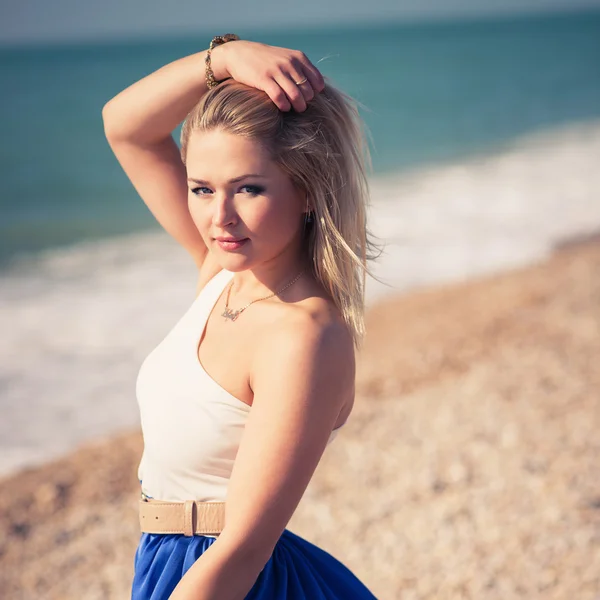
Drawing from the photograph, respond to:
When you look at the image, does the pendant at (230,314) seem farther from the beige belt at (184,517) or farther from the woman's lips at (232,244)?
the beige belt at (184,517)

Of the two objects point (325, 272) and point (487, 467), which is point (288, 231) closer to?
point (325, 272)

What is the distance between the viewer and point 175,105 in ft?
5.97

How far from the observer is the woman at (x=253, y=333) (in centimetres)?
142

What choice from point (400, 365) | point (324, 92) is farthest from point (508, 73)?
point (324, 92)

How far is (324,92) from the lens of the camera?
1.63 m

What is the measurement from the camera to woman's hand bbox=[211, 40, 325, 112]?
1540 mm

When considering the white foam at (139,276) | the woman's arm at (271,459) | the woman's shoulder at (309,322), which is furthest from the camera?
the white foam at (139,276)

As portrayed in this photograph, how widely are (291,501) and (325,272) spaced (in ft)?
1.55

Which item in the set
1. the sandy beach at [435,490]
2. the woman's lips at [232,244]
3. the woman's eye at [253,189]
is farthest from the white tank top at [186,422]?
the sandy beach at [435,490]

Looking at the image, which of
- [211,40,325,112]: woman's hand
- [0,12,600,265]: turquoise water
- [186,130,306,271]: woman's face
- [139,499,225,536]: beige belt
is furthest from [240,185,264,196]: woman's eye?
[139,499,225,536]: beige belt

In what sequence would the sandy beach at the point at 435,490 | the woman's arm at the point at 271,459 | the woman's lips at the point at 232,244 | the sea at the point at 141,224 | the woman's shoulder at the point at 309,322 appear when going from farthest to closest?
the sea at the point at 141,224, the sandy beach at the point at 435,490, the woman's lips at the point at 232,244, the woman's shoulder at the point at 309,322, the woman's arm at the point at 271,459

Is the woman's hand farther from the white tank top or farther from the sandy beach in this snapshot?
the sandy beach

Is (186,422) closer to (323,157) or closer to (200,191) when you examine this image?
(200,191)

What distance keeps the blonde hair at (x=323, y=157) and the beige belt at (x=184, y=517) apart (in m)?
0.47
